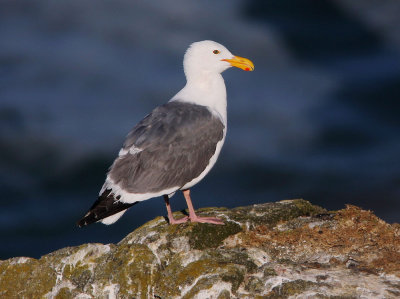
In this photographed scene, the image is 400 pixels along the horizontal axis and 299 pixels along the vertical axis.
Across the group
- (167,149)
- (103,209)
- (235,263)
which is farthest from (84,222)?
(235,263)

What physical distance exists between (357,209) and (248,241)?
1.86 metres

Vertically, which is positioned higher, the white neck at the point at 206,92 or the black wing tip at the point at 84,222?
the white neck at the point at 206,92

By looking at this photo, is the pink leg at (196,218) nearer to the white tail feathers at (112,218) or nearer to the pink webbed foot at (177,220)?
the pink webbed foot at (177,220)

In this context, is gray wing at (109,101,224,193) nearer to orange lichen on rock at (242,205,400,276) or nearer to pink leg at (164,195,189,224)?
pink leg at (164,195,189,224)

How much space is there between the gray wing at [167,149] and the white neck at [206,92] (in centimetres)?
39

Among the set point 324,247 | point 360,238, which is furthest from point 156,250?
point 360,238

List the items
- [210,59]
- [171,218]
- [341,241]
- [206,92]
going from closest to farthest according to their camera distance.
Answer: [341,241] → [171,218] → [206,92] → [210,59]

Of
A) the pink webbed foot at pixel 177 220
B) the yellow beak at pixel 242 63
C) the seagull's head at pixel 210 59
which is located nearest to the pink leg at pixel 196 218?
the pink webbed foot at pixel 177 220

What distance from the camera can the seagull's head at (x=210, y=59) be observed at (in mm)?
11039

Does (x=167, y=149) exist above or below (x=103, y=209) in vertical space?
above

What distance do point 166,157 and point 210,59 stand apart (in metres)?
2.37

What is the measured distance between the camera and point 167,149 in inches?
387

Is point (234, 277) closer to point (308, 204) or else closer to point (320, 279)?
point (320, 279)

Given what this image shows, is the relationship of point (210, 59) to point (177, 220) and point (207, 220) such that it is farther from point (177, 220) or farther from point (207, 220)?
point (207, 220)
